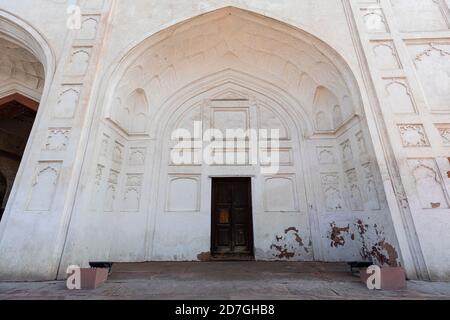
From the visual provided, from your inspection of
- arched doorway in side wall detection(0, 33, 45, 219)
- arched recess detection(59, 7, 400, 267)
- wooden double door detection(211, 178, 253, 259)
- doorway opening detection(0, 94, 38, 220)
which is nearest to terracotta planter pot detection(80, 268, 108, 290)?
arched recess detection(59, 7, 400, 267)

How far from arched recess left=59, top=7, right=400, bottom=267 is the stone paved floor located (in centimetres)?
111

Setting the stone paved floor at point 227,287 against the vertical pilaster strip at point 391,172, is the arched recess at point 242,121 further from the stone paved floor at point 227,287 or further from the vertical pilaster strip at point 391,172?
the stone paved floor at point 227,287

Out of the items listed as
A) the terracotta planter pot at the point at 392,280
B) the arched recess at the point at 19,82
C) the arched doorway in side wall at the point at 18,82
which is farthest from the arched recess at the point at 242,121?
the arched doorway in side wall at the point at 18,82

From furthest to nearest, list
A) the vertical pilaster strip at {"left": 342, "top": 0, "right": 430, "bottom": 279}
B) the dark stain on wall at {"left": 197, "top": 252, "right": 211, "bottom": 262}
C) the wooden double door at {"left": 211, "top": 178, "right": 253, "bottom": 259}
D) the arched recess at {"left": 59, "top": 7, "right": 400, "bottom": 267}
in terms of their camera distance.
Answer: the wooden double door at {"left": 211, "top": 178, "right": 253, "bottom": 259} < the dark stain on wall at {"left": 197, "top": 252, "right": 211, "bottom": 262} < the arched recess at {"left": 59, "top": 7, "right": 400, "bottom": 267} < the vertical pilaster strip at {"left": 342, "top": 0, "right": 430, "bottom": 279}

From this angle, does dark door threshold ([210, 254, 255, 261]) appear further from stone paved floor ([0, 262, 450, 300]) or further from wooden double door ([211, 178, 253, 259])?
stone paved floor ([0, 262, 450, 300])

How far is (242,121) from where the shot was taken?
6.10m

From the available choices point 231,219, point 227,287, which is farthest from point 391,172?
point 231,219

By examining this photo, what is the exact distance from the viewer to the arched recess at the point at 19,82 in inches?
183

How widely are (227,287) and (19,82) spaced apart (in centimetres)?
779

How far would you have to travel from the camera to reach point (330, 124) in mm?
5477

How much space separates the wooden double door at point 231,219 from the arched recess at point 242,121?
243mm

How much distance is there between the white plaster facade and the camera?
139 inches
